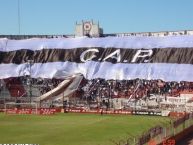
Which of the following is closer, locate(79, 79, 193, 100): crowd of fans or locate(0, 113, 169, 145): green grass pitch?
locate(0, 113, 169, 145): green grass pitch

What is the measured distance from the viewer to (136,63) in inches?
1853

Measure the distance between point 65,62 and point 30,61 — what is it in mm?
3485

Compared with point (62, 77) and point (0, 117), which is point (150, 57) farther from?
point (0, 117)

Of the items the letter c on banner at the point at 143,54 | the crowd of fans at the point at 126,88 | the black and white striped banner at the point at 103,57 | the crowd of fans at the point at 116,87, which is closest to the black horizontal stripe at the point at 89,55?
the black and white striped banner at the point at 103,57

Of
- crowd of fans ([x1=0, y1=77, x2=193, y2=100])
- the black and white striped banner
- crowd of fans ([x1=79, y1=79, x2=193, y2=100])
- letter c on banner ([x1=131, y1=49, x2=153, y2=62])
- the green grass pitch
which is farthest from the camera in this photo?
crowd of fans ([x1=79, y1=79, x2=193, y2=100])

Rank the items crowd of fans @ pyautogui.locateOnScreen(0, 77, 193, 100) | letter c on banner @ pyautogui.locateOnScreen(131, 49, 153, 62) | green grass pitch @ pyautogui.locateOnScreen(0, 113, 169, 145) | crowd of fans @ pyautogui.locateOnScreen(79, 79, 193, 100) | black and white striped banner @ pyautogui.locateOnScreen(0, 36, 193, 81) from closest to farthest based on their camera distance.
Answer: green grass pitch @ pyautogui.locateOnScreen(0, 113, 169, 145) < black and white striped banner @ pyautogui.locateOnScreen(0, 36, 193, 81) < letter c on banner @ pyautogui.locateOnScreen(131, 49, 153, 62) < crowd of fans @ pyautogui.locateOnScreen(0, 77, 193, 100) < crowd of fans @ pyautogui.locateOnScreen(79, 79, 193, 100)

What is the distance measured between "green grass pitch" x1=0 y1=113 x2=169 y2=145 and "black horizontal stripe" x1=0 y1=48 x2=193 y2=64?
550 cm

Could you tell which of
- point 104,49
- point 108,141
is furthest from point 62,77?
point 108,141

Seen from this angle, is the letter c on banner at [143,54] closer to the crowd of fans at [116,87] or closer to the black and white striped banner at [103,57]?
the black and white striped banner at [103,57]

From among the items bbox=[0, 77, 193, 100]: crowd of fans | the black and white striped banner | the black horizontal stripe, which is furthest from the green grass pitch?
bbox=[0, 77, 193, 100]: crowd of fans

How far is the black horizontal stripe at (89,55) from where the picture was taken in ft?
148

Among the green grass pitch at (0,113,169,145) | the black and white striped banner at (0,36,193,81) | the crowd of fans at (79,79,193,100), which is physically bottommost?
the green grass pitch at (0,113,169,145)

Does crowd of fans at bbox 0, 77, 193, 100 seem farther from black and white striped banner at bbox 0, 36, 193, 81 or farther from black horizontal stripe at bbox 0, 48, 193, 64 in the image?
black and white striped banner at bbox 0, 36, 193, 81

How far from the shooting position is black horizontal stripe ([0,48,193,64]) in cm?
4500
